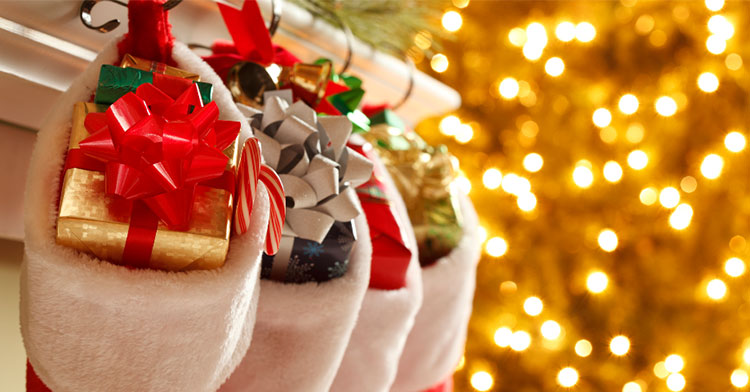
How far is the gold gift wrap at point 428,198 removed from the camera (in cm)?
65

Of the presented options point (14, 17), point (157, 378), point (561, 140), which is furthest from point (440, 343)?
point (561, 140)

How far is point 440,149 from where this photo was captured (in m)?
0.68

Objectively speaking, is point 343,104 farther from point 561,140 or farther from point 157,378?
point 561,140

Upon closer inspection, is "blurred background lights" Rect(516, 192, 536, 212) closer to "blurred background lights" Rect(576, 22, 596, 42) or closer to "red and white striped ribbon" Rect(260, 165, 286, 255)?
"blurred background lights" Rect(576, 22, 596, 42)

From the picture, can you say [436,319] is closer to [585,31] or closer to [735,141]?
[585,31]

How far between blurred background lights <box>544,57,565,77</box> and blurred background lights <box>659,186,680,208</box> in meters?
0.37

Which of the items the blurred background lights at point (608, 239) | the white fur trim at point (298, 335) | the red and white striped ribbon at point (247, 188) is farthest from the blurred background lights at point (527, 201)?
the red and white striped ribbon at point (247, 188)

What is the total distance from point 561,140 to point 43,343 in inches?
50.1

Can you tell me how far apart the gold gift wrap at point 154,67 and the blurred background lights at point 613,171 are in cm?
121

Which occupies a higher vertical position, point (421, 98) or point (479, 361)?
point (421, 98)

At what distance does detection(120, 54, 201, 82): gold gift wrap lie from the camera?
1.22 feet

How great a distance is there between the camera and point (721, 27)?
4.58 ft

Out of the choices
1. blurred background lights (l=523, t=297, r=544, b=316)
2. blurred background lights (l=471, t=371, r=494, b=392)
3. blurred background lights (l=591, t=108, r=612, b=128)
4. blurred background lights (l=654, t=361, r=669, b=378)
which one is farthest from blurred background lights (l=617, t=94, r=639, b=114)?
blurred background lights (l=471, t=371, r=494, b=392)

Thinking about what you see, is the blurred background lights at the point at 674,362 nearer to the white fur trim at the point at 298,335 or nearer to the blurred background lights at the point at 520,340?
the blurred background lights at the point at 520,340
